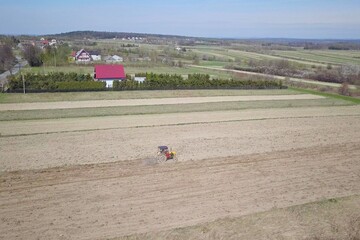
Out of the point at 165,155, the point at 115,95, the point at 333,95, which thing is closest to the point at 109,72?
the point at 115,95

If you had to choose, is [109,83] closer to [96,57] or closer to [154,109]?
[154,109]

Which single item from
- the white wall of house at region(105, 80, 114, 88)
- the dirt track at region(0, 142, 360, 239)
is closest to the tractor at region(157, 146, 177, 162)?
the dirt track at region(0, 142, 360, 239)

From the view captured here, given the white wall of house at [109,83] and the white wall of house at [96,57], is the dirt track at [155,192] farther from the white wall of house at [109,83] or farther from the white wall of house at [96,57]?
the white wall of house at [96,57]

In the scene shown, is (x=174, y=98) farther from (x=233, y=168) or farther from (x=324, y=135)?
(x=233, y=168)

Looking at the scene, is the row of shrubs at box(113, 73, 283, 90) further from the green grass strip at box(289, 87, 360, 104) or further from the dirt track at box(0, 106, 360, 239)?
the dirt track at box(0, 106, 360, 239)

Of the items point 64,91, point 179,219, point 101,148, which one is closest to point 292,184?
point 179,219
